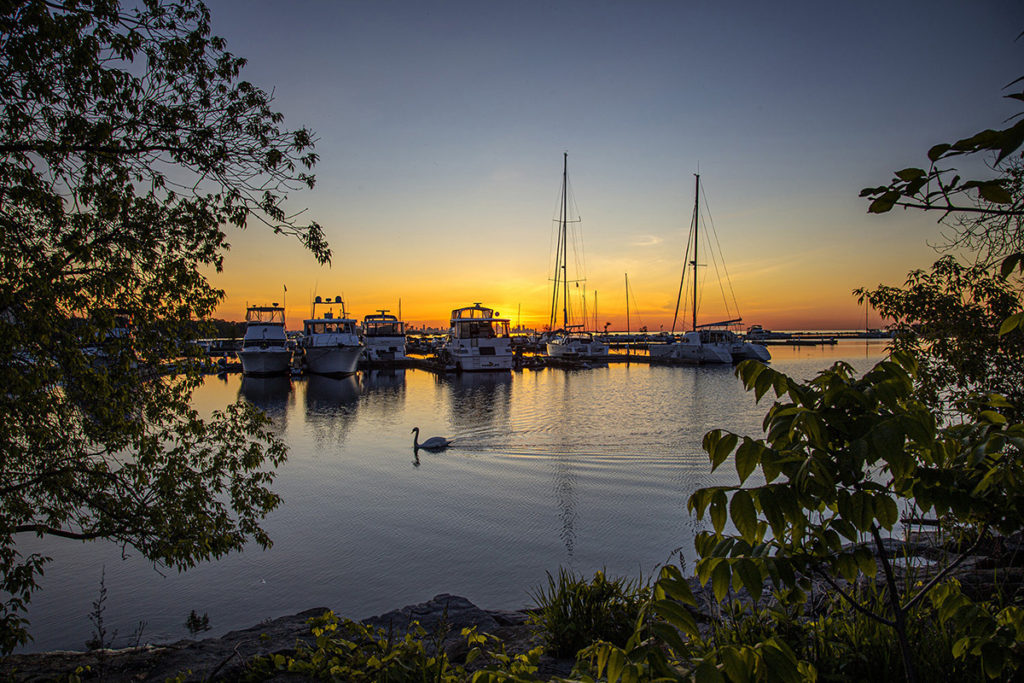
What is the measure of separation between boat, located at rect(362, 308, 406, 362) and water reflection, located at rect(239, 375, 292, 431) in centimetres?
1217

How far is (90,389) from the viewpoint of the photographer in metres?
4.98

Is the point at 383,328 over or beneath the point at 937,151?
over

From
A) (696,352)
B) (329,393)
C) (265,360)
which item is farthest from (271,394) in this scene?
(696,352)

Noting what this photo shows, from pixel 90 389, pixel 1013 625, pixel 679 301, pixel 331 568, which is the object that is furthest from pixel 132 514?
pixel 679 301

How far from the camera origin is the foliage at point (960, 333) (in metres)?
6.82

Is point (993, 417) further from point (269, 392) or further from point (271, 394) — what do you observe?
point (269, 392)

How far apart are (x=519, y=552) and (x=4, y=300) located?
293 inches

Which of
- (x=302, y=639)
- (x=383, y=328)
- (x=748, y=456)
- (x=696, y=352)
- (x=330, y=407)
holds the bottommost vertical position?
(x=330, y=407)

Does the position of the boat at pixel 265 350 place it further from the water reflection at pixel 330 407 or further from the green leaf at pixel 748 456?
the green leaf at pixel 748 456

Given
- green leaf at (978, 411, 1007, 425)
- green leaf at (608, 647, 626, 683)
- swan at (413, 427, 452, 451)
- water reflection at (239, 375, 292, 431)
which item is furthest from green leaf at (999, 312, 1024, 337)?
water reflection at (239, 375, 292, 431)

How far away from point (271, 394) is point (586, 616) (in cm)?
3263

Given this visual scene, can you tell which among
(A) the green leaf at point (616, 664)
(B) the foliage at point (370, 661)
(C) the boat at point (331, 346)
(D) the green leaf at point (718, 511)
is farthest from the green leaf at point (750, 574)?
(C) the boat at point (331, 346)

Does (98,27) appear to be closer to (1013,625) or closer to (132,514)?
(132,514)

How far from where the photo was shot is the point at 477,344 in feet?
160
